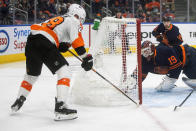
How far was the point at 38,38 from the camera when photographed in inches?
119

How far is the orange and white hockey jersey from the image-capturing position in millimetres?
2954

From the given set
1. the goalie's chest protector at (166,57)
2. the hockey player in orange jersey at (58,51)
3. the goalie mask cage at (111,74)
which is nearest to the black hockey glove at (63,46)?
the hockey player in orange jersey at (58,51)

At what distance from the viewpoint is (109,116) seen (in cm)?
308

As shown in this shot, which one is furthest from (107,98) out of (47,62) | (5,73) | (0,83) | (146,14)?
(146,14)

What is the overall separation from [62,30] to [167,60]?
138 cm

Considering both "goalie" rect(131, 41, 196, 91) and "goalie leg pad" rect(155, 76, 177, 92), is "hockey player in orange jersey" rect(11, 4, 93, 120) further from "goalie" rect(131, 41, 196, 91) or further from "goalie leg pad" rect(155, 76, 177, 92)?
"goalie leg pad" rect(155, 76, 177, 92)

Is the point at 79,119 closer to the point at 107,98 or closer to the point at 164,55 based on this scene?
the point at 107,98

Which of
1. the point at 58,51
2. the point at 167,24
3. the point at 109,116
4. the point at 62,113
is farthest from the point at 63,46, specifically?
the point at 167,24

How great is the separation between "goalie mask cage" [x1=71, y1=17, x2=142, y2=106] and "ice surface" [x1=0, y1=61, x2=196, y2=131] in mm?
133

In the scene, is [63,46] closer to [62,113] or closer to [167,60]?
[62,113]

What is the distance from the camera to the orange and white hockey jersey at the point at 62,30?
2.95 metres

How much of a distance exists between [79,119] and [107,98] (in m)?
0.58

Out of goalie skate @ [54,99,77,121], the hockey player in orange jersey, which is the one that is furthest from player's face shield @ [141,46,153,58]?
goalie skate @ [54,99,77,121]

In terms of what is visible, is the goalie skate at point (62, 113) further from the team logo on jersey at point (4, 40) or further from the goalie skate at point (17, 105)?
the team logo on jersey at point (4, 40)
